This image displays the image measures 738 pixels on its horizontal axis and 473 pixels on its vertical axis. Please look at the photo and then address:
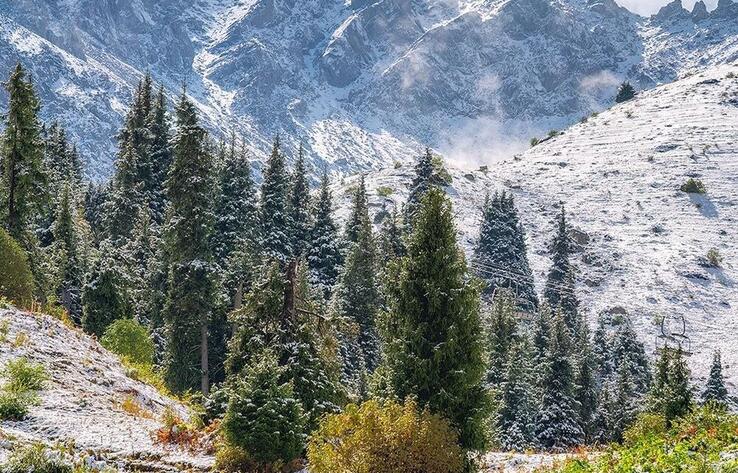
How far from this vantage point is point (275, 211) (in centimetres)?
6012

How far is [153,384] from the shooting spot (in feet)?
89.0

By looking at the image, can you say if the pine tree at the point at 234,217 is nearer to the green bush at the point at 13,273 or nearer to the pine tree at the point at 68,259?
the pine tree at the point at 68,259

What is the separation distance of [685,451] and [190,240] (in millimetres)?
32035

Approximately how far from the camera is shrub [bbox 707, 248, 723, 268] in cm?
8231

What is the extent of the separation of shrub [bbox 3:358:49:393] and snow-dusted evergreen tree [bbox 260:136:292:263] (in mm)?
36732

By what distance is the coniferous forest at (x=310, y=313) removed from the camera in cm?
1772

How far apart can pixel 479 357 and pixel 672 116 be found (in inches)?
4427

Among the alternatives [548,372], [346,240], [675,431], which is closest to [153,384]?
[675,431]

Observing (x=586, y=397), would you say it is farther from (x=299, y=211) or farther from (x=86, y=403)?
(x=86, y=403)

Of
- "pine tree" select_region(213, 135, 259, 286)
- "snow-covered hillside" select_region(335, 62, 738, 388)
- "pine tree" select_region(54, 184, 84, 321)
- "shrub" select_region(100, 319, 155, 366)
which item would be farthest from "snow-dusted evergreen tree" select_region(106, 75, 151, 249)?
"snow-covered hillside" select_region(335, 62, 738, 388)

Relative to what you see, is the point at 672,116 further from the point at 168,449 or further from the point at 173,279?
the point at 168,449

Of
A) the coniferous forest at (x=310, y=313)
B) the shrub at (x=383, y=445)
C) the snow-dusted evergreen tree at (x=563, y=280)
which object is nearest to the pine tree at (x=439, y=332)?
the coniferous forest at (x=310, y=313)

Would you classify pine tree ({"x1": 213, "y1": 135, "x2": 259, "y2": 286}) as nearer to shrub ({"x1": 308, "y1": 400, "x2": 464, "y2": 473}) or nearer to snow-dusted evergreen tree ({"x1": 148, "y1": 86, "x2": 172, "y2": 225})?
snow-dusted evergreen tree ({"x1": 148, "y1": 86, "x2": 172, "y2": 225})

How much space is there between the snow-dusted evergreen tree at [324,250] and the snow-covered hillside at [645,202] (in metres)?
25.1
